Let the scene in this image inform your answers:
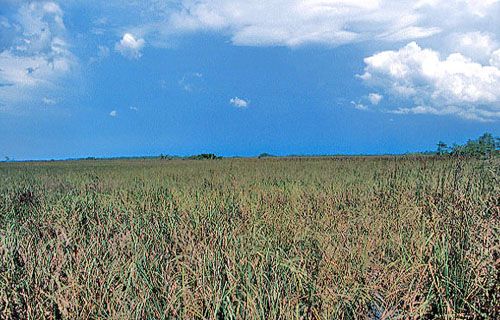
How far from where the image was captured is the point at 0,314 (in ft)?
9.12

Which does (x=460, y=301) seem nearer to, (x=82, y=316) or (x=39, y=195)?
(x=82, y=316)

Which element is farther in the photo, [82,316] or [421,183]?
[421,183]

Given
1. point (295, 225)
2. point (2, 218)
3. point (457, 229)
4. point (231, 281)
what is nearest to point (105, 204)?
point (2, 218)

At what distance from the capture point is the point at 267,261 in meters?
2.82

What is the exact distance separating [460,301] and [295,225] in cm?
193

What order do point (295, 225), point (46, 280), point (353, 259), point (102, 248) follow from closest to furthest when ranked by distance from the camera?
point (46, 280) → point (353, 259) → point (102, 248) → point (295, 225)

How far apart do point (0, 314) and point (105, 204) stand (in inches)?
121

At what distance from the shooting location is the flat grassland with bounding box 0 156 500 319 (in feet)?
8.13

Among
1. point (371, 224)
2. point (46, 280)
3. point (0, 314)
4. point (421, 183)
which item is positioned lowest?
point (0, 314)

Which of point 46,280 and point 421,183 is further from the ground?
point 421,183

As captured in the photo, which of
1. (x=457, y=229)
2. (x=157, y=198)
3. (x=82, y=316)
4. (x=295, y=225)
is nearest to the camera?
(x=82, y=316)

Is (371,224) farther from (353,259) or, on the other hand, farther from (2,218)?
(2,218)

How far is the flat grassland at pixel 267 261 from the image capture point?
248cm

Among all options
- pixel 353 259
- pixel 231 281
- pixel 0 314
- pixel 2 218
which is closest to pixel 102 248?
pixel 0 314
